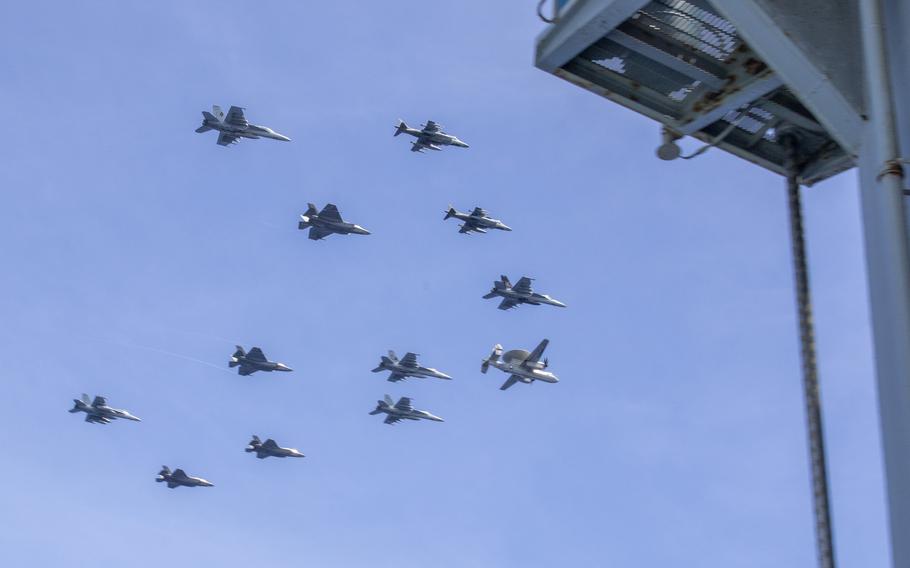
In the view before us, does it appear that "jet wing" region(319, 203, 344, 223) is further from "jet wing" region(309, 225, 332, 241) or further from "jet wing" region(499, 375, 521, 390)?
"jet wing" region(499, 375, 521, 390)

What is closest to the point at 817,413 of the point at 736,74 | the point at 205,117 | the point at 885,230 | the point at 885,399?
the point at 885,399

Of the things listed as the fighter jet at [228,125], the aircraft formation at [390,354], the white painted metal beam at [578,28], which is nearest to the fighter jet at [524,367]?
the aircraft formation at [390,354]

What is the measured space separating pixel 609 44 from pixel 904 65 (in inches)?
161

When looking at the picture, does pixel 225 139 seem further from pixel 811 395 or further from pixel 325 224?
pixel 811 395

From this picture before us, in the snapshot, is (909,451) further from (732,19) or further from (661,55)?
(661,55)

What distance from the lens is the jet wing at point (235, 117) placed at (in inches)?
3211

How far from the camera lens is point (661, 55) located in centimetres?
1044

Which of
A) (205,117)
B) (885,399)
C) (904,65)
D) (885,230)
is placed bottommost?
(885,399)

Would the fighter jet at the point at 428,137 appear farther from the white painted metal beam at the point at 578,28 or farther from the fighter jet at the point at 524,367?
the white painted metal beam at the point at 578,28

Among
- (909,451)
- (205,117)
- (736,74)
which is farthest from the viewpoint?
(205,117)

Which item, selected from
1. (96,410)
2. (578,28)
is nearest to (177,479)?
(96,410)

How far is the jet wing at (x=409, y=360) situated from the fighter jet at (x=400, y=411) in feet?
16.1

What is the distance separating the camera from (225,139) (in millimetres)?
81875

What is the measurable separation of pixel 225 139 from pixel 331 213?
9.86 metres
